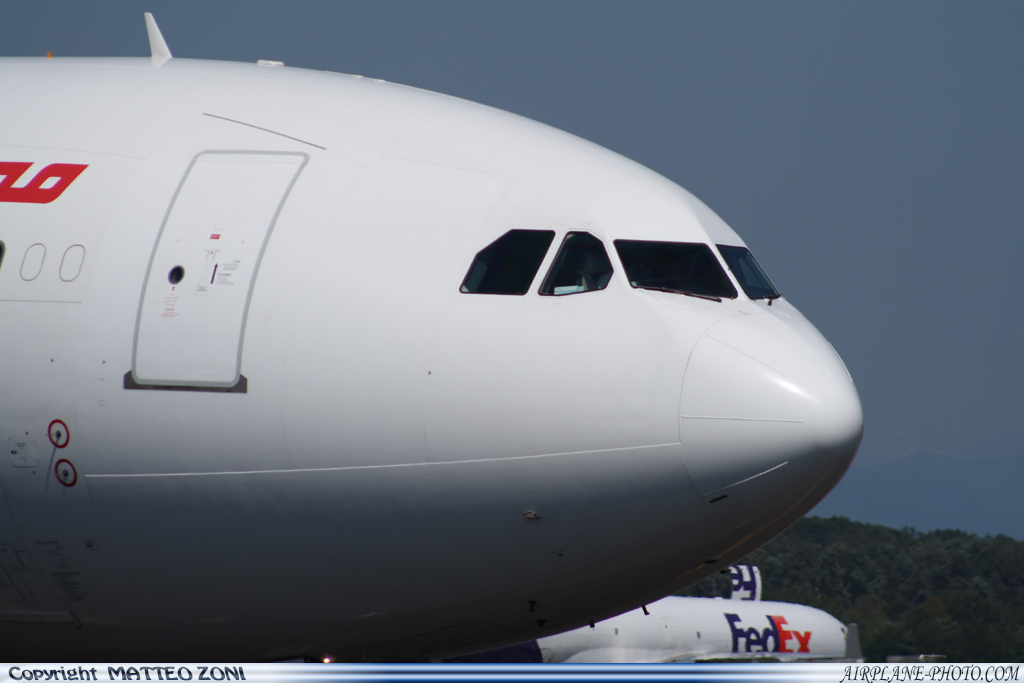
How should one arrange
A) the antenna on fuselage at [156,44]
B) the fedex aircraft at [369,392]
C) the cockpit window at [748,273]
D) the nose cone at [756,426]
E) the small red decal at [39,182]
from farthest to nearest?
the antenna on fuselage at [156,44], the small red decal at [39,182], the cockpit window at [748,273], the fedex aircraft at [369,392], the nose cone at [756,426]

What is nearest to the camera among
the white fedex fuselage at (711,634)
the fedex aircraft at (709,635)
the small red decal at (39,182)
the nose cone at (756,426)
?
the nose cone at (756,426)

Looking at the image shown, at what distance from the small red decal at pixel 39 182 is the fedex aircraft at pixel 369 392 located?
0.02 meters

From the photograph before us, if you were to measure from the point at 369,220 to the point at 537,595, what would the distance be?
2689 millimetres

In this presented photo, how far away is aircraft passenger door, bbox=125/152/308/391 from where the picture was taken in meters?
7.51

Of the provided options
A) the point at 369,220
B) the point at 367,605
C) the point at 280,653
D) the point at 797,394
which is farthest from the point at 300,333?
the point at 797,394

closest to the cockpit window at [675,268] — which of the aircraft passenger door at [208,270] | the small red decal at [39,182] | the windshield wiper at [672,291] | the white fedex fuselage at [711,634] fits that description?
the windshield wiper at [672,291]

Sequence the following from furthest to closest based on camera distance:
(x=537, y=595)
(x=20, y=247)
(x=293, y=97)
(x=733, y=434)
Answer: (x=293, y=97) < (x=20, y=247) < (x=537, y=595) < (x=733, y=434)

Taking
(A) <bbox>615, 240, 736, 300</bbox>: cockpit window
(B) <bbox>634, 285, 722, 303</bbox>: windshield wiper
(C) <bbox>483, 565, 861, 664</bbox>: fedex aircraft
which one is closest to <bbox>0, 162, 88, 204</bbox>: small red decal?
(A) <bbox>615, 240, 736, 300</bbox>: cockpit window

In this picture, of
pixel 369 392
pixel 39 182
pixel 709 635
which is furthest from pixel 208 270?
pixel 709 635

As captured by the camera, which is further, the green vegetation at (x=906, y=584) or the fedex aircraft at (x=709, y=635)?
the fedex aircraft at (x=709, y=635)

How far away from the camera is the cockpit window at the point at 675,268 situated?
25.0 feet

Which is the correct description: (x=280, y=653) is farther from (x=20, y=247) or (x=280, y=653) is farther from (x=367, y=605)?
(x=20, y=247)

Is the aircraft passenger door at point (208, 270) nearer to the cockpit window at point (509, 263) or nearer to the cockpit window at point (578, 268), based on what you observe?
the cockpit window at point (509, 263)

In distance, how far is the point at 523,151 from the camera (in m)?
8.26
